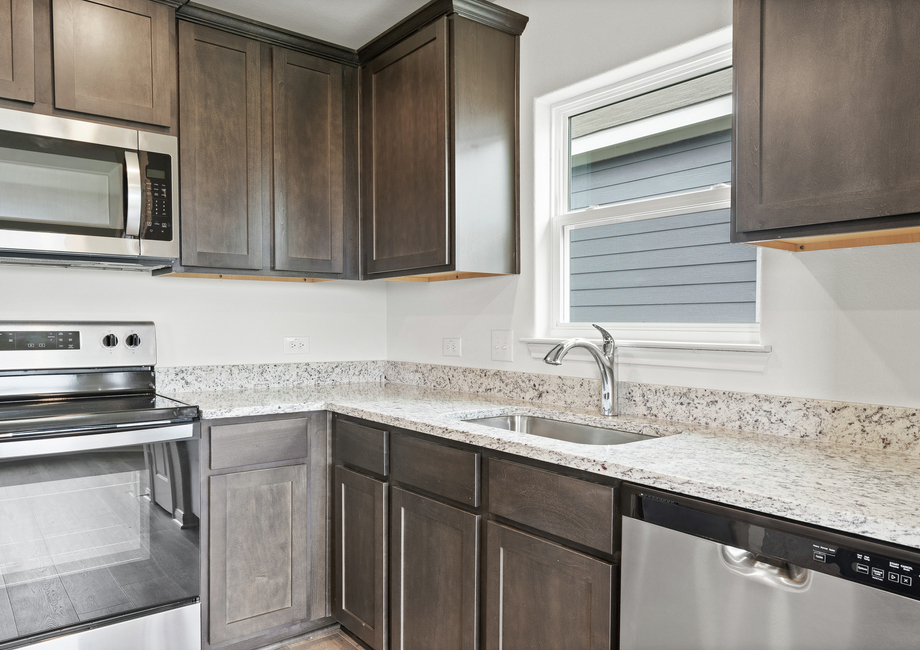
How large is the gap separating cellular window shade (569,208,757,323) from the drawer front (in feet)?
2.87

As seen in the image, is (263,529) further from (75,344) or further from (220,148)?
(220,148)

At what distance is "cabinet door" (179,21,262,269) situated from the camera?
2.41 m

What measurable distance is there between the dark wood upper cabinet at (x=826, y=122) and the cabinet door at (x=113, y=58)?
195 cm

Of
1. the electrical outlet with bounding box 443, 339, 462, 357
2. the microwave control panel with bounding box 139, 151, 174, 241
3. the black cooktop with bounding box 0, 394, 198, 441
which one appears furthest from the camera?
the electrical outlet with bounding box 443, 339, 462, 357

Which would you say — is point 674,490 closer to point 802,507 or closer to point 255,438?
point 802,507

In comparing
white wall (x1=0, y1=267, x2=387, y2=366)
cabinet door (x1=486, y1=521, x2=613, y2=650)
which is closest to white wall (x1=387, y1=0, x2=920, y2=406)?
white wall (x1=0, y1=267, x2=387, y2=366)

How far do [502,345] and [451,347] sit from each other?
0.33 m

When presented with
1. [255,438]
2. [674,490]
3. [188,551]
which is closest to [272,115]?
[255,438]

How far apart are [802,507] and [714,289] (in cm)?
103

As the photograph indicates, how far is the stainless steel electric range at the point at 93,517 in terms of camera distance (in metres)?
1.87

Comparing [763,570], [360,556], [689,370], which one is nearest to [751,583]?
[763,570]

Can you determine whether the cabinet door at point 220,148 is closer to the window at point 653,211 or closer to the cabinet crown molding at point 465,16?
the cabinet crown molding at point 465,16

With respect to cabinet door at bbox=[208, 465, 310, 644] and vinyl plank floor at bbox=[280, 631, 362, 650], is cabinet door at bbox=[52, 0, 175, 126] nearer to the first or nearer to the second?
cabinet door at bbox=[208, 465, 310, 644]

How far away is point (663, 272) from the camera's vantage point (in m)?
2.15
